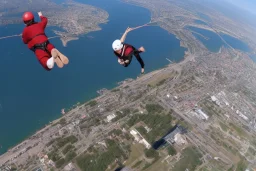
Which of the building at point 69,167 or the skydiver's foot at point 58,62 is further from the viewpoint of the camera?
the building at point 69,167

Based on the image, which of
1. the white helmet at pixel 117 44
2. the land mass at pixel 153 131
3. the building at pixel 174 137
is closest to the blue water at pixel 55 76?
the land mass at pixel 153 131

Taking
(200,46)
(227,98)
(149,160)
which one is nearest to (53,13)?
(200,46)

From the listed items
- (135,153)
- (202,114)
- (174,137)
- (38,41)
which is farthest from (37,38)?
(202,114)

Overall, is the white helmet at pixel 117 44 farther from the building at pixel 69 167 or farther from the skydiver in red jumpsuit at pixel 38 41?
the building at pixel 69 167

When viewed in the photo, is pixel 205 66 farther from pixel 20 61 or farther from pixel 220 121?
pixel 20 61

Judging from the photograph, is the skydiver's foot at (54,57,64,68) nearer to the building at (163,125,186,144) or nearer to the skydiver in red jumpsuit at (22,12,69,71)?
the skydiver in red jumpsuit at (22,12,69,71)

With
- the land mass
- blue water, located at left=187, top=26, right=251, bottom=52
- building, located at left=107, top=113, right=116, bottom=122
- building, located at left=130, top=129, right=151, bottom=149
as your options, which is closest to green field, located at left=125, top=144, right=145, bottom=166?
the land mass
